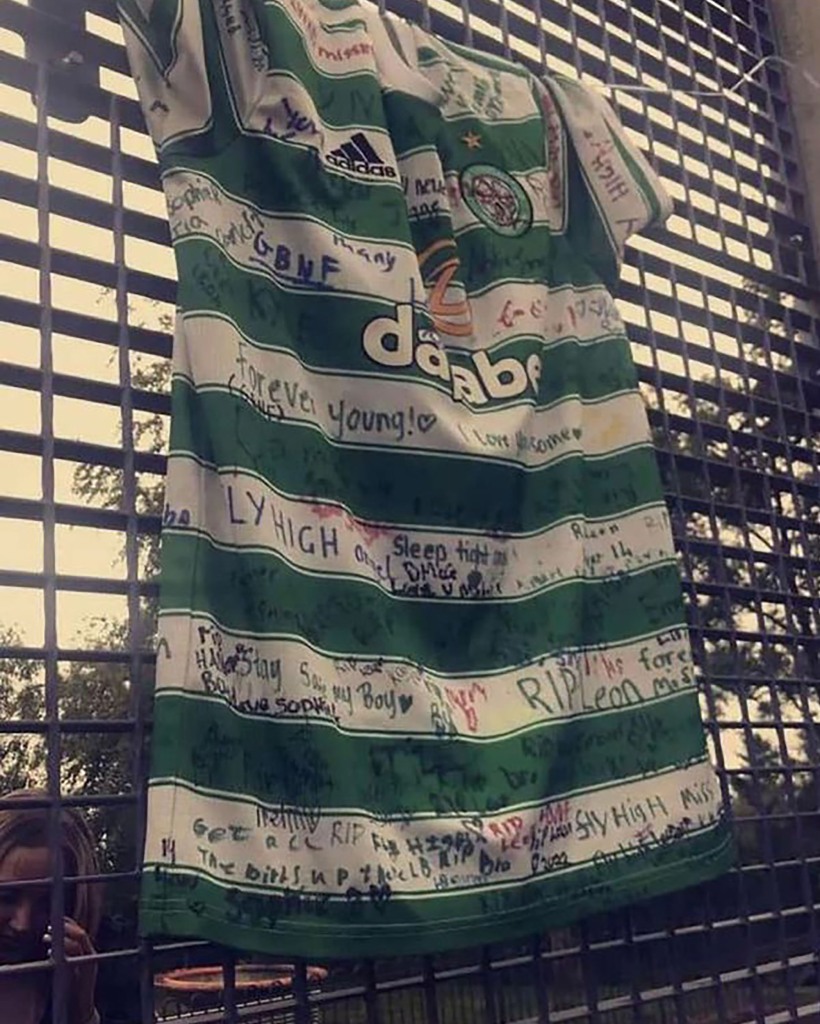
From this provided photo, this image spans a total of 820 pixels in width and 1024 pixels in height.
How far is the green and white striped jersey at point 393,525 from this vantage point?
2.92 feet

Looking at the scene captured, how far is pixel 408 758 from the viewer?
962mm

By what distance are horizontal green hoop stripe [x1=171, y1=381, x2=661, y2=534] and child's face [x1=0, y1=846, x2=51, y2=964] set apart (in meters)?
0.33

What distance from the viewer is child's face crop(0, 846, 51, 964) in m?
0.85

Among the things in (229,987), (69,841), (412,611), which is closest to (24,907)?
(69,841)

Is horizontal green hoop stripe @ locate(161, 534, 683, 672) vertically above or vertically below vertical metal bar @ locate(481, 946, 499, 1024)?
above

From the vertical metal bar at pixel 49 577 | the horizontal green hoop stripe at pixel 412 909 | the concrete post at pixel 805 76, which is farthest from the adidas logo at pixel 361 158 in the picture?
the concrete post at pixel 805 76

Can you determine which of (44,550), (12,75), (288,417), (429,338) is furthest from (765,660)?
(12,75)

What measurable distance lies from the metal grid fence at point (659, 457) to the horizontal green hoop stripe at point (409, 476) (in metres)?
0.11

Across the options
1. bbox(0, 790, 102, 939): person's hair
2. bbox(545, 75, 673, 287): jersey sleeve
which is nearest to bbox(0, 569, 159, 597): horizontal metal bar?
bbox(0, 790, 102, 939): person's hair

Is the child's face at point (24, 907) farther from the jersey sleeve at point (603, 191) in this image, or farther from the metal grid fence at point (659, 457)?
the jersey sleeve at point (603, 191)

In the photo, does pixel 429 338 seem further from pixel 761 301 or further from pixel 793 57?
pixel 793 57

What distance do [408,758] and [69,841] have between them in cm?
28

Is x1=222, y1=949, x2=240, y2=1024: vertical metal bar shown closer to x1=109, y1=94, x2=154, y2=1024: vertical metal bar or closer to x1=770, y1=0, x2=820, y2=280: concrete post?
x1=109, y1=94, x2=154, y2=1024: vertical metal bar

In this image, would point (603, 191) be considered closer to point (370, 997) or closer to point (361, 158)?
point (361, 158)
